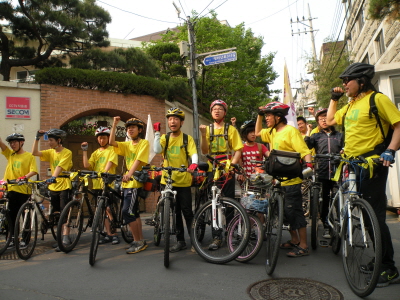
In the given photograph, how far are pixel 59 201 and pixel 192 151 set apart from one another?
2.60m

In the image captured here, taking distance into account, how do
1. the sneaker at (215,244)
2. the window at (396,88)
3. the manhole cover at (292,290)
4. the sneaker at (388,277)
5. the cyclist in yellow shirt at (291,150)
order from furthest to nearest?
the window at (396,88) < the sneaker at (215,244) < the cyclist in yellow shirt at (291,150) < the sneaker at (388,277) < the manhole cover at (292,290)

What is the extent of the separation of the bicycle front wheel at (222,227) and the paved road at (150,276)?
0.45ft

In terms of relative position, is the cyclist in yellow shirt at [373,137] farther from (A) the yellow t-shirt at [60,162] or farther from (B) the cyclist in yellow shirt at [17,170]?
(B) the cyclist in yellow shirt at [17,170]

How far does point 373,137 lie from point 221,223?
1963 mm

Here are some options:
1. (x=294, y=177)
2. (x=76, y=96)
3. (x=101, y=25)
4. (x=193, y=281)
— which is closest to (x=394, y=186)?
(x=294, y=177)

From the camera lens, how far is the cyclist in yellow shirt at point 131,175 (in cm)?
496

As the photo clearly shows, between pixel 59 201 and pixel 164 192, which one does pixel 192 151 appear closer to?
pixel 164 192

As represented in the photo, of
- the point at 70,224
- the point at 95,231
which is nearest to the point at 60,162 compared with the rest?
the point at 70,224

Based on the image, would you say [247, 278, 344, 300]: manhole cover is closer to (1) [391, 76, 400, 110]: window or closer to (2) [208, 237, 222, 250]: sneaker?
(2) [208, 237, 222, 250]: sneaker

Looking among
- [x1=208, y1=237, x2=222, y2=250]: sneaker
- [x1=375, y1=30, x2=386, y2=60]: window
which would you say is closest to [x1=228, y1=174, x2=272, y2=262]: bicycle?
[x1=208, y1=237, x2=222, y2=250]: sneaker

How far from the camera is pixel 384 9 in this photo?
18.1ft

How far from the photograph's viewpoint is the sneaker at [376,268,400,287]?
329 centimetres

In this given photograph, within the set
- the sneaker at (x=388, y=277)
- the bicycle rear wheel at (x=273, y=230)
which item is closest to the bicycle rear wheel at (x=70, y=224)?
the bicycle rear wheel at (x=273, y=230)

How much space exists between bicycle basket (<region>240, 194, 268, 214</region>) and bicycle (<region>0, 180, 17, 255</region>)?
3.46 meters
